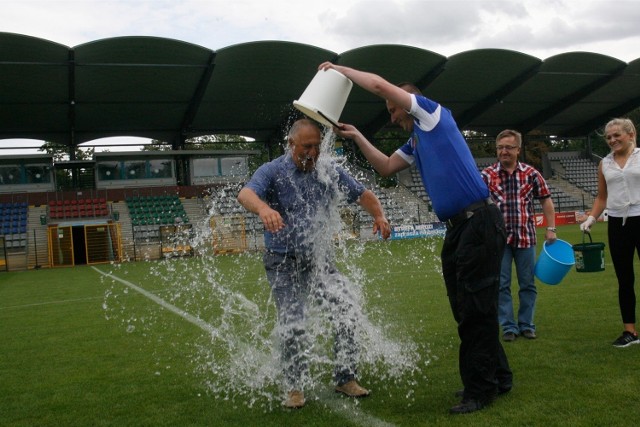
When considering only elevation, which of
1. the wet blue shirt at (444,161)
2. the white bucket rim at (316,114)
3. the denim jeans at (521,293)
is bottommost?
the denim jeans at (521,293)

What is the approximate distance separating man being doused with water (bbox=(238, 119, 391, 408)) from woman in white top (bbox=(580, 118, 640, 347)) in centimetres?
267

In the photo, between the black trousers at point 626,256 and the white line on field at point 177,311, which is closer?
the black trousers at point 626,256

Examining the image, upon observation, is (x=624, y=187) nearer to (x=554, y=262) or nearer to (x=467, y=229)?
(x=554, y=262)

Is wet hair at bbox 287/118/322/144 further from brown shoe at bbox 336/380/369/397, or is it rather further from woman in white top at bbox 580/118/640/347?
woman in white top at bbox 580/118/640/347

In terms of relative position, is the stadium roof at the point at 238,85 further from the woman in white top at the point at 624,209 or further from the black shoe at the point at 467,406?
the black shoe at the point at 467,406

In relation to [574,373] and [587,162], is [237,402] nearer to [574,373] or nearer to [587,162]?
[574,373]

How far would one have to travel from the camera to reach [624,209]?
20.2ft

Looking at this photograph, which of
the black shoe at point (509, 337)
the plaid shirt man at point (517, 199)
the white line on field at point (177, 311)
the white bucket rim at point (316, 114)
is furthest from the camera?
the white line on field at point (177, 311)

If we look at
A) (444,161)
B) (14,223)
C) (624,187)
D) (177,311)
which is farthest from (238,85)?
(444,161)

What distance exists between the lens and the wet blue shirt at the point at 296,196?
15.9ft

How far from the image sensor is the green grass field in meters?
→ 4.40

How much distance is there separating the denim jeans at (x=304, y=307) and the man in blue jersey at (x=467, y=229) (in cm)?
84

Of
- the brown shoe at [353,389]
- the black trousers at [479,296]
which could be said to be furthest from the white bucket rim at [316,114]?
the brown shoe at [353,389]

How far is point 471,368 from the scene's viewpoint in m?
4.50
